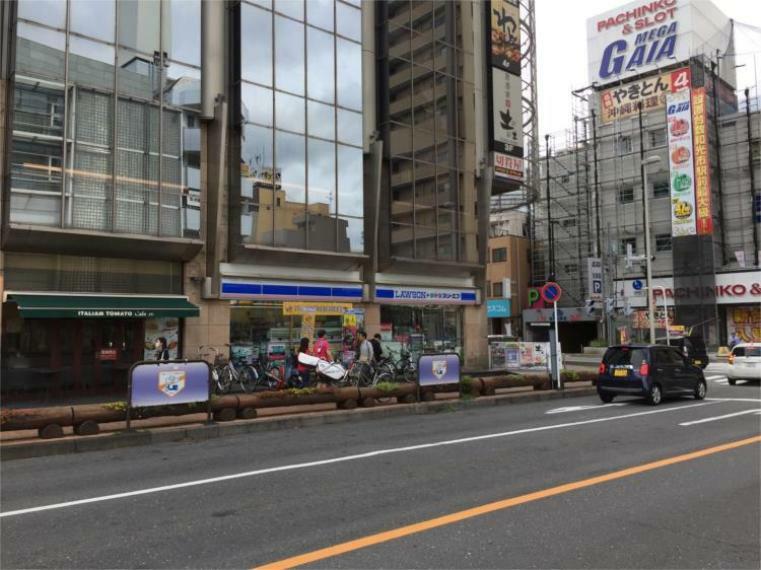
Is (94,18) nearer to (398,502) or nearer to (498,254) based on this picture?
(398,502)

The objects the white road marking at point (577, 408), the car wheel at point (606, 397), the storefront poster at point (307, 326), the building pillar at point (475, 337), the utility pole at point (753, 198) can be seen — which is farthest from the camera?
the utility pole at point (753, 198)

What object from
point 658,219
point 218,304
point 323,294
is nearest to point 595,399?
point 323,294

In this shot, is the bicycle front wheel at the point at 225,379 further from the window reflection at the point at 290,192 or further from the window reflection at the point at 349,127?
the window reflection at the point at 349,127

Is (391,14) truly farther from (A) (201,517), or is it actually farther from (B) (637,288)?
(B) (637,288)

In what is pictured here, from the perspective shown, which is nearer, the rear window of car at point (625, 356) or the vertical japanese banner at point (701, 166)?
the rear window of car at point (625, 356)

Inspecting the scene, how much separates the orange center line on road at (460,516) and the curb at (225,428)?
6.19 metres

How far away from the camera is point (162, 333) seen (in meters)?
18.3

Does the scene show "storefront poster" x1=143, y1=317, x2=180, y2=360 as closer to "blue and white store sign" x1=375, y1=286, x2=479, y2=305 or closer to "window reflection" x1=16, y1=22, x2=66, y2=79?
"window reflection" x1=16, y1=22, x2=66, y2=79

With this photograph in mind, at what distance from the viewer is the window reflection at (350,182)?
22.3 metres

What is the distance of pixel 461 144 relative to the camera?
86.8 feet

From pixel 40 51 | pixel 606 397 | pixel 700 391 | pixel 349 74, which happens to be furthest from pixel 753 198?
pixel 40 51

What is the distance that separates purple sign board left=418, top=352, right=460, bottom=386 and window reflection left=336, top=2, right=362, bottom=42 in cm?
1365

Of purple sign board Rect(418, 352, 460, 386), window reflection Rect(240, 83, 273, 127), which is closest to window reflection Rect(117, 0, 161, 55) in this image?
window reflection Rect(240, 83, 273, 127)

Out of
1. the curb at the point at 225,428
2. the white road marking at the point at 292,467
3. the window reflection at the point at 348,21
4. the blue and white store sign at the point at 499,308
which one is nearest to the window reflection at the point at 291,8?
the window reflection at the point at 348,21
